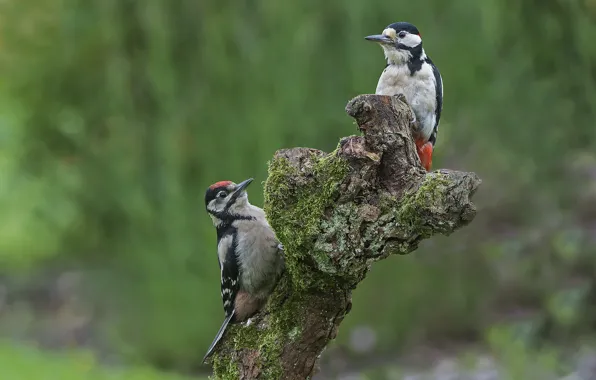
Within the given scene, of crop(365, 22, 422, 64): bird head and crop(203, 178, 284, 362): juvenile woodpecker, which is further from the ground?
crop(365, 22, 422, 64): bird head

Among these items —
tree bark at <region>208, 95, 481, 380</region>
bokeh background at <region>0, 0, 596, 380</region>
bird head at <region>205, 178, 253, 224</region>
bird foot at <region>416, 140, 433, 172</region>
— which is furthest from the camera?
bokeh background at <region>0, 0, 596, 380</region>

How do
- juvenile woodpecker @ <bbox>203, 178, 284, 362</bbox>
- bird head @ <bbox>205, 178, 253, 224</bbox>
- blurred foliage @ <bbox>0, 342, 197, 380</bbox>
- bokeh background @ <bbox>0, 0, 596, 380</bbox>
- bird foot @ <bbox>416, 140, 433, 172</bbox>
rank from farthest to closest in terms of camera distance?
blurred foliage @ <bbox>0, 342, 197, 380</bbox>, bokeh background @ <bbox>0, 0, 596, 380</bbox>, bird head @ <bbox>205, 178, 253, 224</bbox>, bird foot @ <bbox>416, 140, 433, 172</bbox>, juvenile woodpecker @ <bbox>203, 178, 284, 362</bbox>

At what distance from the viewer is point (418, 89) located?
3217 mm

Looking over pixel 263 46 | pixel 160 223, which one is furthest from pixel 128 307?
pixel 263 46

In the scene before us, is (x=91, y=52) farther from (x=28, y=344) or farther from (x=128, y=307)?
(x=28, y=344)

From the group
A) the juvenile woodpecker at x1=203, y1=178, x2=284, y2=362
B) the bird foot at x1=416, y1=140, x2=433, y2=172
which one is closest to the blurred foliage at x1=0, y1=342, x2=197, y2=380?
the juvenile woodpecker at x1=203, y1=178, x2=284, y2=362

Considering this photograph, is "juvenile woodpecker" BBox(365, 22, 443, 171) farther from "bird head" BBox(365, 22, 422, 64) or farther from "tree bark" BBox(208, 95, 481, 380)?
"tree bark" BBox(208, 95, 481, 380)

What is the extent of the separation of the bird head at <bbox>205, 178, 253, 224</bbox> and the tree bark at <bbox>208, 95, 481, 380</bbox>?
1082 millimetres

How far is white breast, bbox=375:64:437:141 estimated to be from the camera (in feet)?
10.5

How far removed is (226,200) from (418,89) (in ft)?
3.04

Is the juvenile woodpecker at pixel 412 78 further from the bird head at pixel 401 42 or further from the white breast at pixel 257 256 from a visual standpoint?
the white breast at pixel 257 256

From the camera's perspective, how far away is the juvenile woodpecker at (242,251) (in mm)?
2955

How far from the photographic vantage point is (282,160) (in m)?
2.28

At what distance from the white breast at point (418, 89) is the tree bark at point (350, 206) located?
34.9 inches
